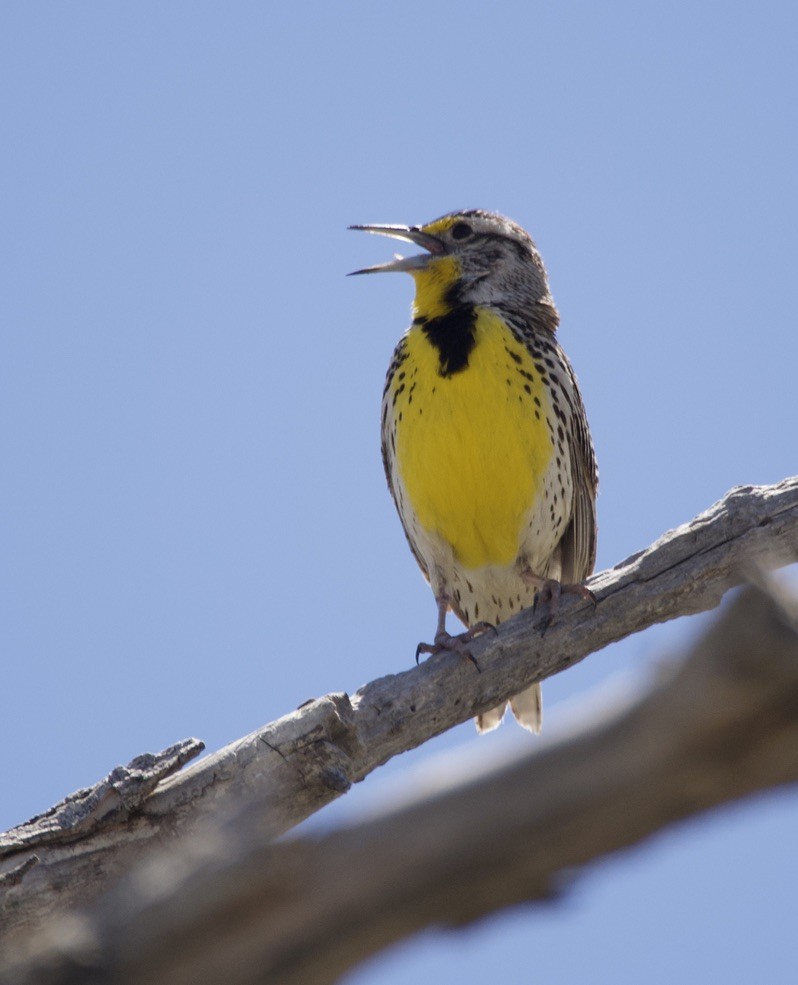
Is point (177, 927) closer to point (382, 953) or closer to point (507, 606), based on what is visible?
point (382, 953)

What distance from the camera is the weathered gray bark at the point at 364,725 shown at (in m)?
6.64

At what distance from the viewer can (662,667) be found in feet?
7.59

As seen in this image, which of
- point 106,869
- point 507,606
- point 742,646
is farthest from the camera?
point 507,606

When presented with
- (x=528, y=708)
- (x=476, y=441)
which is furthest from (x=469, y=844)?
(x=528, y=708)

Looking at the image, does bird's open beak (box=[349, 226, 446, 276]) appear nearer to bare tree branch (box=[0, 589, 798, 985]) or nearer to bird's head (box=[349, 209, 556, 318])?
bird's head (box=[349, 209, 556, 318])

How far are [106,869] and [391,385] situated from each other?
417cm

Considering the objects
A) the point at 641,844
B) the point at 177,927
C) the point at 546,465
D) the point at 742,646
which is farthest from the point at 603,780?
the point at 546,465

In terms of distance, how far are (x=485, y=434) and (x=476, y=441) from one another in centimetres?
8

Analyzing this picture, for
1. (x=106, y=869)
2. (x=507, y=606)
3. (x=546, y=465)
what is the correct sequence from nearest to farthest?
(x=106, y=869)
(x=546, y=465)
(x=507, y=606)

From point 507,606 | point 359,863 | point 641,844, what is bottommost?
point 641,844

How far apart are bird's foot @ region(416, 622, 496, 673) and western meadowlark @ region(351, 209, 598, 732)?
1.2 inches

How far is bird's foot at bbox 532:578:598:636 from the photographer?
26.0 feet

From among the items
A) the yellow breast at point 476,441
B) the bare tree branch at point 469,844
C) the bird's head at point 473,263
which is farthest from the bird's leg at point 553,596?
the bare tree branch at point 469,844

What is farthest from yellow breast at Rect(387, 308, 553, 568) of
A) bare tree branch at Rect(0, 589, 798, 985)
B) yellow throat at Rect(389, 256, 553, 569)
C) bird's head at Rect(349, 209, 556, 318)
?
bare tree branch at Rect(0, 589, 798, 985)
